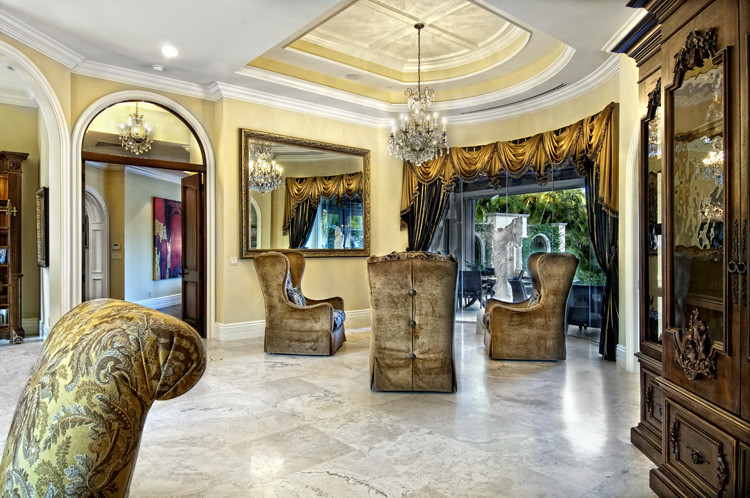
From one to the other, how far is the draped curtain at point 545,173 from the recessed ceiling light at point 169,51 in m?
3.84

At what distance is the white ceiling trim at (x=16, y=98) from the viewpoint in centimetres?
664

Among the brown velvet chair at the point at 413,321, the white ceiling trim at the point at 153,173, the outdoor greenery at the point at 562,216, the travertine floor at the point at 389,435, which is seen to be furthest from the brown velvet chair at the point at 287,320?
the white ceiling trim at the point at 153,173

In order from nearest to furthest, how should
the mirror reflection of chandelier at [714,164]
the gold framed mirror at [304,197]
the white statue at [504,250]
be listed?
1. the mirror reflection of chandelier at [714,164]
2. the gold framed mirror at [304,197]
3. the white statue at [504,250]

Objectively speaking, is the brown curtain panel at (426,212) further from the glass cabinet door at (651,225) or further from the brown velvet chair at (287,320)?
the glass cabinet door at (651,225)

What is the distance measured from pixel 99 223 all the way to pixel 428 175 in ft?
20.7

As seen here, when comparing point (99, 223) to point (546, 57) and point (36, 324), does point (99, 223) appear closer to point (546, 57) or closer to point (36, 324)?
point (36, 324)

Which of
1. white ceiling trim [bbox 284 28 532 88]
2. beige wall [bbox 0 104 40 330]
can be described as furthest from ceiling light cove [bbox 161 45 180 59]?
beige wall [bbox 0 104 40 330]

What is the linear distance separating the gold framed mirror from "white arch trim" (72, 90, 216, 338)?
40cm

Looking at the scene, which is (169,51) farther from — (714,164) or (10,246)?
(714,164)

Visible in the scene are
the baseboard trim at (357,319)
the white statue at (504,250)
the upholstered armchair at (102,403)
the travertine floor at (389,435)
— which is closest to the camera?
the upholstered armchair at (102,403)

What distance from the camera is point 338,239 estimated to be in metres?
7.29

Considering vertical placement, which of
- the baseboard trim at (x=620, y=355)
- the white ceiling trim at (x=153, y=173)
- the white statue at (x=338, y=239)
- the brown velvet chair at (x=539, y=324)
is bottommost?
the baseboard trim at (x=620, y=355)

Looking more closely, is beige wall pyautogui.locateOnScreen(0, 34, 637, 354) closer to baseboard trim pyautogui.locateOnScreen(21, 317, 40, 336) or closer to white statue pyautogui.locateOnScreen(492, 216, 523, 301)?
white statue pyautogui.locateOnScreen(492, 216, 523, 301)

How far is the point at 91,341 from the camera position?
96 centimetres
